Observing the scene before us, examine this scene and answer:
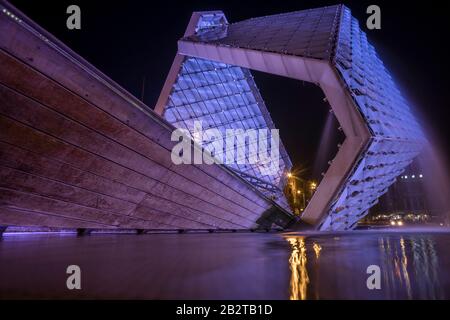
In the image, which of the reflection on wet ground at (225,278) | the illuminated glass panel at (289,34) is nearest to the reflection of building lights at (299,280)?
the reflection on wet ground at (225,278)

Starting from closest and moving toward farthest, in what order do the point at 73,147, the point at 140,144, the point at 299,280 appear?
the point at 299,280, the point at 73,147, the point at 140,144

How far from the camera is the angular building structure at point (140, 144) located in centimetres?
480

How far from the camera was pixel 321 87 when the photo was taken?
39.3 feet

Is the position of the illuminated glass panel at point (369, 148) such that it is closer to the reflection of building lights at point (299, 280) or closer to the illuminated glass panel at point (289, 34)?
the illuminated glass panel at point (289, 34)

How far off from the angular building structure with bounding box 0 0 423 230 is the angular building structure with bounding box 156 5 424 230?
78 mm

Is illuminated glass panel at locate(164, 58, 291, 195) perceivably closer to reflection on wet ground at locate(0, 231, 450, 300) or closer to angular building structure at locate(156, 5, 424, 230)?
angular building structure at locate(156, 5, 424, 230)

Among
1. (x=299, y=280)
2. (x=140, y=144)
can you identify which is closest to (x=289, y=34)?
(x=140, y=144)

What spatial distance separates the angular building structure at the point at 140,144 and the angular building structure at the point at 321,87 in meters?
0.08

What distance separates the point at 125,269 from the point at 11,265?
45.7 inches

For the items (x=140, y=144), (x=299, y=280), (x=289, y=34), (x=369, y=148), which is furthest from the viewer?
(x=289, y=34)

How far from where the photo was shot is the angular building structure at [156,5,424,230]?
11.1 m

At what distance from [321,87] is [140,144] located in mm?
8941

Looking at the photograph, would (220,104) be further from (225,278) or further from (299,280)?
(299,280)

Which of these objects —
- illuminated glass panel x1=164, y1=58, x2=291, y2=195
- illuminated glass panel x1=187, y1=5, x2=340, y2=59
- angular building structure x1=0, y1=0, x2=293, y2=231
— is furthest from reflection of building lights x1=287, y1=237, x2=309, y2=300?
illuminated glass panel x1=164, y1=58, x2=291, y2=195
